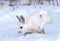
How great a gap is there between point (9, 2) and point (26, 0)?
40.3 inches

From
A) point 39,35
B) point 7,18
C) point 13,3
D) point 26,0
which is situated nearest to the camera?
point 39,35

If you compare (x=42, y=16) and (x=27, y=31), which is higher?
(x=42, y=16)

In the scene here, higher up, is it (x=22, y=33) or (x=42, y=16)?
(x=42, y=16)

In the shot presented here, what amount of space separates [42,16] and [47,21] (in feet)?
0.47

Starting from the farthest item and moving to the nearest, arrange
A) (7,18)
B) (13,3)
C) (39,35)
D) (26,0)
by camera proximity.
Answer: (26,0) < (13,3) < (7,18) < (39,35)

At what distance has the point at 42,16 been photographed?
474 cm

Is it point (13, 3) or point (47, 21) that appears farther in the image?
point (13, 3)

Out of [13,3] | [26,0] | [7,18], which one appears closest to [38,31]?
[7,18]

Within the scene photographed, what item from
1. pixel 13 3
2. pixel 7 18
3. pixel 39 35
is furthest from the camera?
pixel 13 3

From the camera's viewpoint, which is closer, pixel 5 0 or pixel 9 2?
pixel 9 2

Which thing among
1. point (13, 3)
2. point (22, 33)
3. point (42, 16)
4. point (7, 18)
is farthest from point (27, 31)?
point (13, 3)

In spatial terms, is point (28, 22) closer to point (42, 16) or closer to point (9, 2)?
point (42, 16)

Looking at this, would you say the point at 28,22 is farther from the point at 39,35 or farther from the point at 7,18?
the point at 7,18

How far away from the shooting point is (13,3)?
11.4 m
